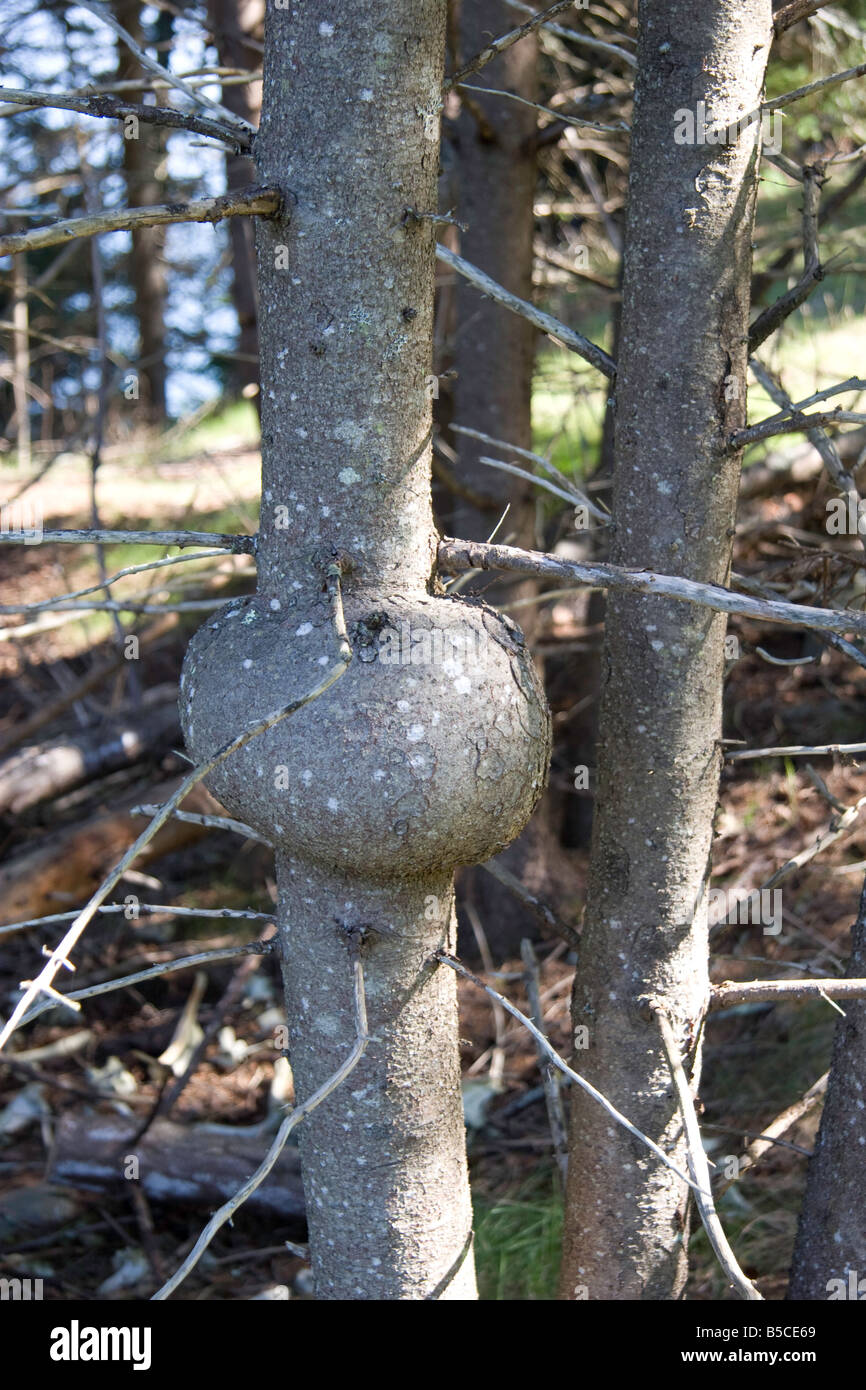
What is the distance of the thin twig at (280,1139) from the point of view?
3.85 ft

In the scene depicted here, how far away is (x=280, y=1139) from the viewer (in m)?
1.27

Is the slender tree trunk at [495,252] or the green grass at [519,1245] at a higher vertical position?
the slender tree trunk at [495,252]

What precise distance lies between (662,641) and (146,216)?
3.20 ft

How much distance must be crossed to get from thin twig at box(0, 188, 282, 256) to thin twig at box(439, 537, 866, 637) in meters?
0.52

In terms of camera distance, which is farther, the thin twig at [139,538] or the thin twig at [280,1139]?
the thin twig at [139,538]

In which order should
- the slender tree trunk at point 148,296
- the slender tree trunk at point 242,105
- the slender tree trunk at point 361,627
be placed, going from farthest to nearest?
the slender tree trunk at point 148,296 < the slender tree trunk at point 242,105 < the slender tree trunk at point 361,627

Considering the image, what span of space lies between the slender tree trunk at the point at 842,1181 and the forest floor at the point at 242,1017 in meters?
0.13

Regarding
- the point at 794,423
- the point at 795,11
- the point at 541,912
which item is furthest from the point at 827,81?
the point at 541,912

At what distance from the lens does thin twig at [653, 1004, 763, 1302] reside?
1.43 metres

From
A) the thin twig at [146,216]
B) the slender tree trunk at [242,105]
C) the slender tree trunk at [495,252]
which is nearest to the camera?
the thin twig at [146,216]

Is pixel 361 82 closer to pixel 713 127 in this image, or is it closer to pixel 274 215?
pixel 274 215
